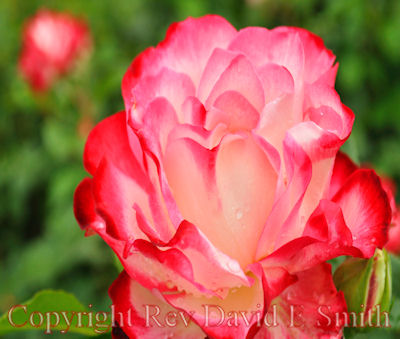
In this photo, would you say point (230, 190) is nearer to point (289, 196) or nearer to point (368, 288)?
point (289, 196)

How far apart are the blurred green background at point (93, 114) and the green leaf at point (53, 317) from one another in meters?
0.95

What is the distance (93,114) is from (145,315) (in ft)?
5.12

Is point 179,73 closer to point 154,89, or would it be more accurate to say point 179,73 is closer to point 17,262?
point 154,89

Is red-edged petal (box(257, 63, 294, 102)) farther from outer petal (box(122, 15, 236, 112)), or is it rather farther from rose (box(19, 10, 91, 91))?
rose (box(19, 10, 91, 91))

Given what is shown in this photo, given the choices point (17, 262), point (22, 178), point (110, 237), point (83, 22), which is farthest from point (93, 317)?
point (83, 22)

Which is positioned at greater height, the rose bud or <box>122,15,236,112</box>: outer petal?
<box>122,15,236,112</box>: outer petal

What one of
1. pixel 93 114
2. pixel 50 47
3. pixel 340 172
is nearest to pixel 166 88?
pixel 340 172

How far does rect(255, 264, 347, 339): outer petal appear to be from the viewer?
41 centimetres

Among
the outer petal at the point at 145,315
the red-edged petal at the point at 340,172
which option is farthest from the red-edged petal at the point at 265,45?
the outer petal at the point at 145,315

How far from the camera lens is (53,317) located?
1.79ft

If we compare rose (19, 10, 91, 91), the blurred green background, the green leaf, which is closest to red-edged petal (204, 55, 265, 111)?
the green leaf

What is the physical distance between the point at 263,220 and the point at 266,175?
0.13 ft

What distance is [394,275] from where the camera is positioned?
23.2 inches

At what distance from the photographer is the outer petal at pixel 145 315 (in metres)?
0.43
